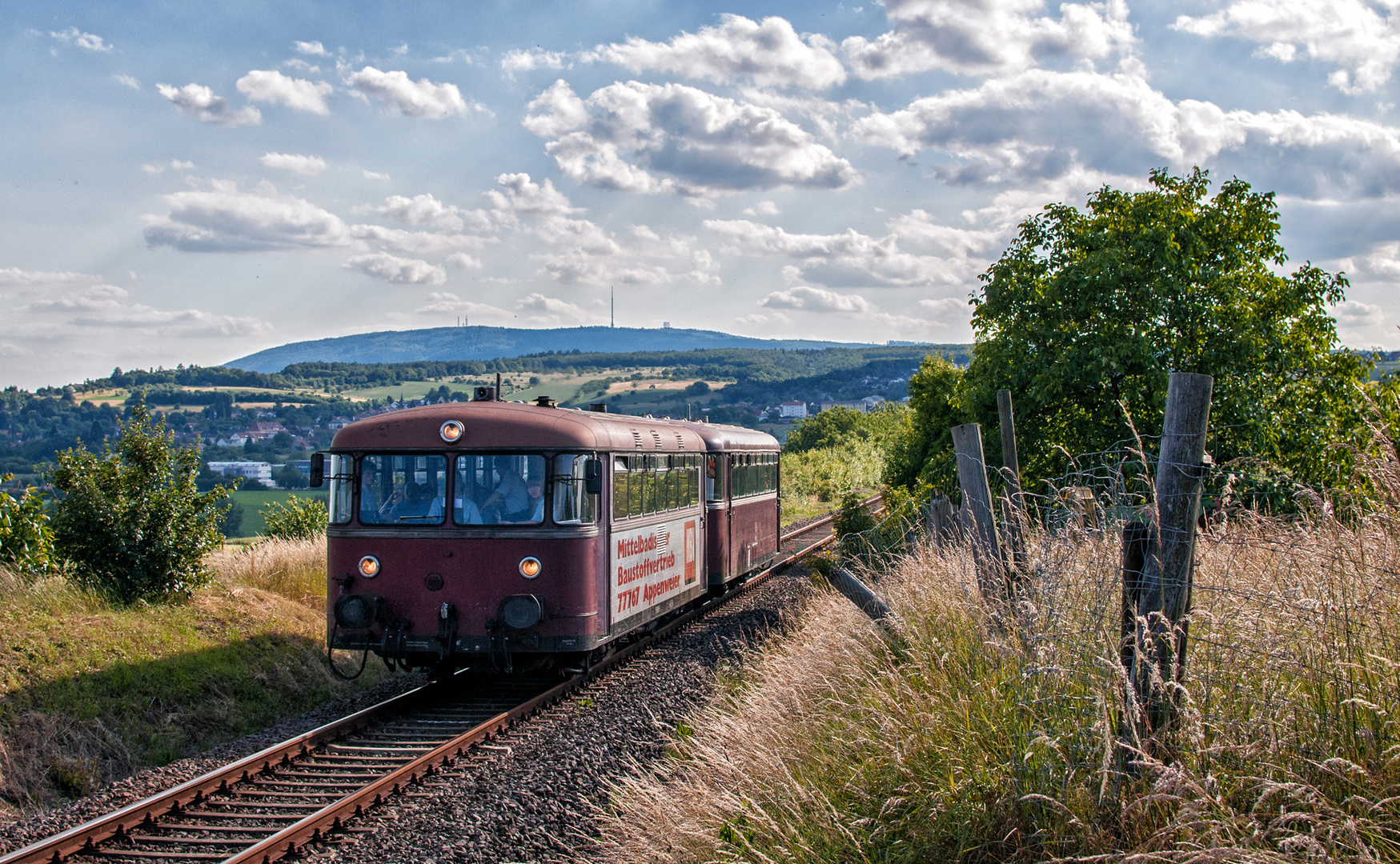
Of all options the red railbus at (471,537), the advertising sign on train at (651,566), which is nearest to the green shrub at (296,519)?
the advertising sign on train at (651,566)

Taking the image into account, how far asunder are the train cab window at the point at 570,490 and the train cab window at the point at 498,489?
0.50 ft

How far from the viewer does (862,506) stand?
Answer: 63.0ft

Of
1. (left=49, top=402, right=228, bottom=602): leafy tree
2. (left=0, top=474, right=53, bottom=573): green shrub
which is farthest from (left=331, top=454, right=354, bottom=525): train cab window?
(left=0, top=474, right=53, bottom=573): green shrub

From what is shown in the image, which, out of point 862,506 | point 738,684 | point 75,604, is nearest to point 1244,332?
point 862,506

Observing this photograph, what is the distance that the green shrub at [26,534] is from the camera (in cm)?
1198

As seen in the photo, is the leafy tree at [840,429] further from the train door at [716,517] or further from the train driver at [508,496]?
the train driver at [508,496]

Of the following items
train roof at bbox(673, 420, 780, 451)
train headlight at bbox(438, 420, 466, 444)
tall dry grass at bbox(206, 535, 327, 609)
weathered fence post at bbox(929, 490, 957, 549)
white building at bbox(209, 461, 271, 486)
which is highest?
train headlight at bbox(438, 420, 466, 444)

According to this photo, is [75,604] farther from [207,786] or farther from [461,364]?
[461,364]

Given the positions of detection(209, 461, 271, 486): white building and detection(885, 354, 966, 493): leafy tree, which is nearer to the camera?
detection(885, 354, 966, 493): leafy tree

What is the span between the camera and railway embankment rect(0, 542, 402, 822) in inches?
335

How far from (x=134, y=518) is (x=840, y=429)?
57985mm

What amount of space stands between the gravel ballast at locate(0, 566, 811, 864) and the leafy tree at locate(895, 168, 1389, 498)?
8099mm

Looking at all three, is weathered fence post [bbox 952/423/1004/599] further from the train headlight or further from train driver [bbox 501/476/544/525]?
the train headlight

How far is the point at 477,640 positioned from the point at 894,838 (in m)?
6.10
